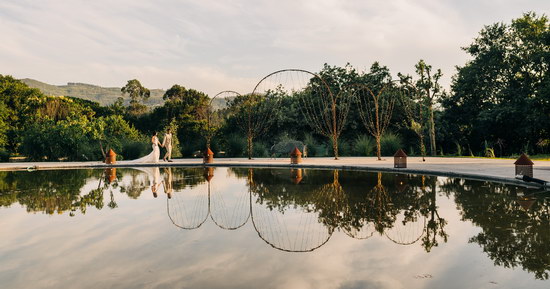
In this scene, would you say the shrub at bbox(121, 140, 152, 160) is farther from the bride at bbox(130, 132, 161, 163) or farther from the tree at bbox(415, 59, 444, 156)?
the tree at bbox(415, 59, 444, 156)

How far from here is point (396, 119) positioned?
30766mm

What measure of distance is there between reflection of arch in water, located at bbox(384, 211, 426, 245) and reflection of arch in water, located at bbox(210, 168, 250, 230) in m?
2.43

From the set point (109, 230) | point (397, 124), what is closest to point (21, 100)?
point (397, 124)

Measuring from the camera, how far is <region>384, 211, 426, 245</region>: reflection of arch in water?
5.96 m

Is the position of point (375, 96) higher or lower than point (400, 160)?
higher

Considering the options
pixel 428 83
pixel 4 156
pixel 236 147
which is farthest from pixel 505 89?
pixel 4 156

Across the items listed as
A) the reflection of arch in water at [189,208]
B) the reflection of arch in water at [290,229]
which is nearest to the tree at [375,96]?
the reflection of arch in water at [189,208]

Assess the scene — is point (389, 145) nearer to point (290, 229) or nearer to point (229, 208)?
point (229, 208)

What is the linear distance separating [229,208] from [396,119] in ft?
79.3

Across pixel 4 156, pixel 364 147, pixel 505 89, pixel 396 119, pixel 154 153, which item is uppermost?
pixel 505 89

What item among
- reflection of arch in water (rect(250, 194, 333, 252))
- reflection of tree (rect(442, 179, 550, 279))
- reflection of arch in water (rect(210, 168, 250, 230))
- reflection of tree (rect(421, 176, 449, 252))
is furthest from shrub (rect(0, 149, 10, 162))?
reflection of tree (rect(421, 176, 449, 252))

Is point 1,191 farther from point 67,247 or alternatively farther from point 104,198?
point 67,247

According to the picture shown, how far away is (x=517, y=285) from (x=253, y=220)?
14.2 feet

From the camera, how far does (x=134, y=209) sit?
880cm
